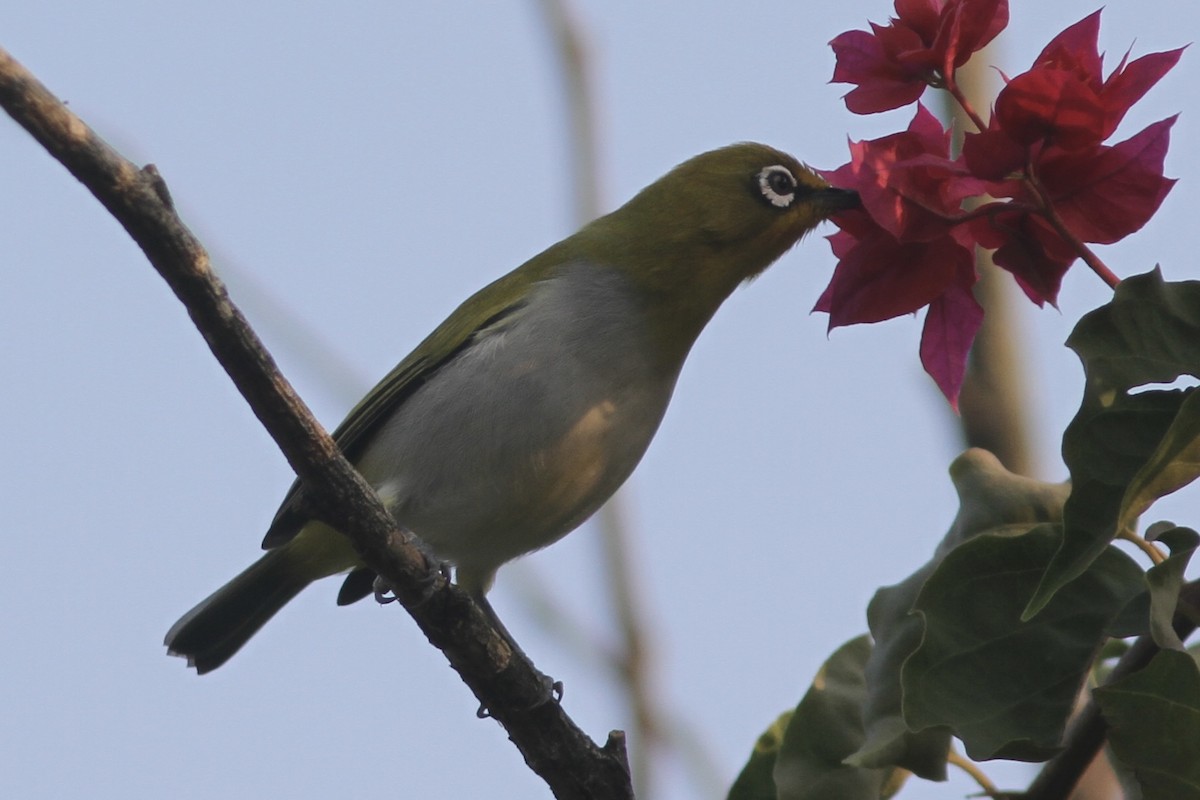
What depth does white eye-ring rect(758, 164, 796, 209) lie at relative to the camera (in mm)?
6254

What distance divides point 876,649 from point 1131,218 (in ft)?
3.53

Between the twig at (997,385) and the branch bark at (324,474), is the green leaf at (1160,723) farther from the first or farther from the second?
the twig at (997,385)

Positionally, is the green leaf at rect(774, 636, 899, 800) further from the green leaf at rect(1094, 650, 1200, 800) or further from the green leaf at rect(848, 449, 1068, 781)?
the green leaf at rect(1094, 650, 1200, 800)

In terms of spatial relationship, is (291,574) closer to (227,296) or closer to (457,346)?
(457,346)

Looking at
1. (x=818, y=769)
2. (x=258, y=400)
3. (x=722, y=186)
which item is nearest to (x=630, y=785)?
(x=818, y=769)

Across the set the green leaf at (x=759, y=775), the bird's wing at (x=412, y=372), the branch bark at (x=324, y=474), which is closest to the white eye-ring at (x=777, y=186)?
the bird's wing at (x=412, y=372)

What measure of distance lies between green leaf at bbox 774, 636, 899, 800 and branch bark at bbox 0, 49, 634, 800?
0.71 metres

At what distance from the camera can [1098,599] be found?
283cm

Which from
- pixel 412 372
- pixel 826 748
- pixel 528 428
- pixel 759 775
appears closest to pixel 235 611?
pixel 412 372

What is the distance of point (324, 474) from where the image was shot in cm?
352

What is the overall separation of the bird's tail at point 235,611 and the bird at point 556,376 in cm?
12

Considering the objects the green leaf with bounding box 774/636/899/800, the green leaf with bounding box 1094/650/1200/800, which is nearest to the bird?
the green leaf with bounding box 774/636/899/800

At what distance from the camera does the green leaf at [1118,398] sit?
8.04 feet

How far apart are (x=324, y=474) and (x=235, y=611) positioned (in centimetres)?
394
